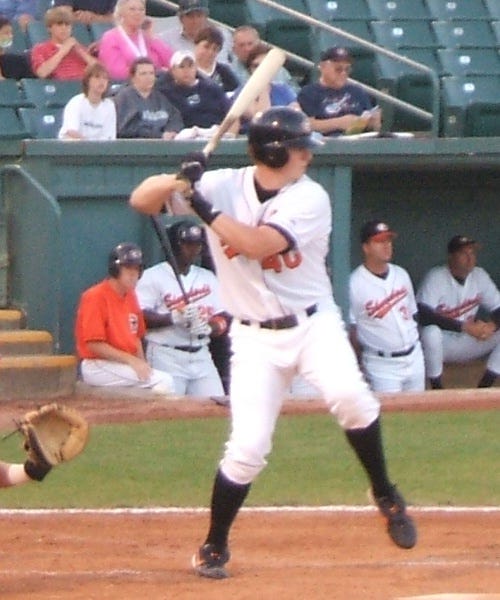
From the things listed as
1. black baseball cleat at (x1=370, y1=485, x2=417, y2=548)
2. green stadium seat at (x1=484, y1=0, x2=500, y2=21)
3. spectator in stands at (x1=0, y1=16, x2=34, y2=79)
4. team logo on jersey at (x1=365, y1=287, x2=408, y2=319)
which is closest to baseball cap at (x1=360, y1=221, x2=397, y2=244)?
team logo on jersey at (x1=365, y1=287, x2=408, y2=319)

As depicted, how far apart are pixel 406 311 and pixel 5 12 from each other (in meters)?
3.95

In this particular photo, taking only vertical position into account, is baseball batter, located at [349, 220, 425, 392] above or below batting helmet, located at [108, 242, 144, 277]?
below

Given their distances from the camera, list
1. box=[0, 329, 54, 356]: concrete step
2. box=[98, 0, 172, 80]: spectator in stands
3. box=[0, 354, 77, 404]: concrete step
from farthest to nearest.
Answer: box=[98, 0, 172, 80]: spectator in stands < box=[0, 329, 54, 356]: concrete step < box=[0, 354, 77, 404]: concrete step

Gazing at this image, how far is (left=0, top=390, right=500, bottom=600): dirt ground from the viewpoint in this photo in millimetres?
5184

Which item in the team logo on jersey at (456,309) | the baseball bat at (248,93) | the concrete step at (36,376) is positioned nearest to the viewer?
the baseball bat at (248,93)

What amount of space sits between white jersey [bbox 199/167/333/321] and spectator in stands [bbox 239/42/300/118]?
582 cm

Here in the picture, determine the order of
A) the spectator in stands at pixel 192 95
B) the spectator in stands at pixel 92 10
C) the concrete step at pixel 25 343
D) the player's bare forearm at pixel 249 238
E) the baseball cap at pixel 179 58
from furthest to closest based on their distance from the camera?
the spectator in stands at pixel 92 10
the spectator in stands at pixel 192 95
the baseball cap at pixel 179 58
the concrete step at pixel 25 343
the player's bare forearm at pixel 249 238

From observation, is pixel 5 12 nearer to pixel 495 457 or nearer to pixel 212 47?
pixel 212 47

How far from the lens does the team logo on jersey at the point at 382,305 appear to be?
11.3 metres

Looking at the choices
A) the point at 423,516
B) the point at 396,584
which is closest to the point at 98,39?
the point at 423,516

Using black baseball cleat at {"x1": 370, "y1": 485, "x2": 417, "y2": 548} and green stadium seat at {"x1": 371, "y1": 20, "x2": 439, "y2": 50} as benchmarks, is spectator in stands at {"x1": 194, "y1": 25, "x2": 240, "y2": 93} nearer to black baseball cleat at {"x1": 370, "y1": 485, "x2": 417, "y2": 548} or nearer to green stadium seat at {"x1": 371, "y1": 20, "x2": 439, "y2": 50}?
green stadium seat at {"x1": 371, "y1": 20, "x2": 439, "y2": 50}

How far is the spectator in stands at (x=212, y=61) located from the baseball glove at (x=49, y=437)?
6.17 m

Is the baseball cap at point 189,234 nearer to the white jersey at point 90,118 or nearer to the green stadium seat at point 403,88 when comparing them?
the white jersey at point 90,118

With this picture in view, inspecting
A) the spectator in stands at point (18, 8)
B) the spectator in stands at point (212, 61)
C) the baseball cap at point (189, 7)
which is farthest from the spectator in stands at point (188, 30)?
the spectator in stands at point (18, 8)
